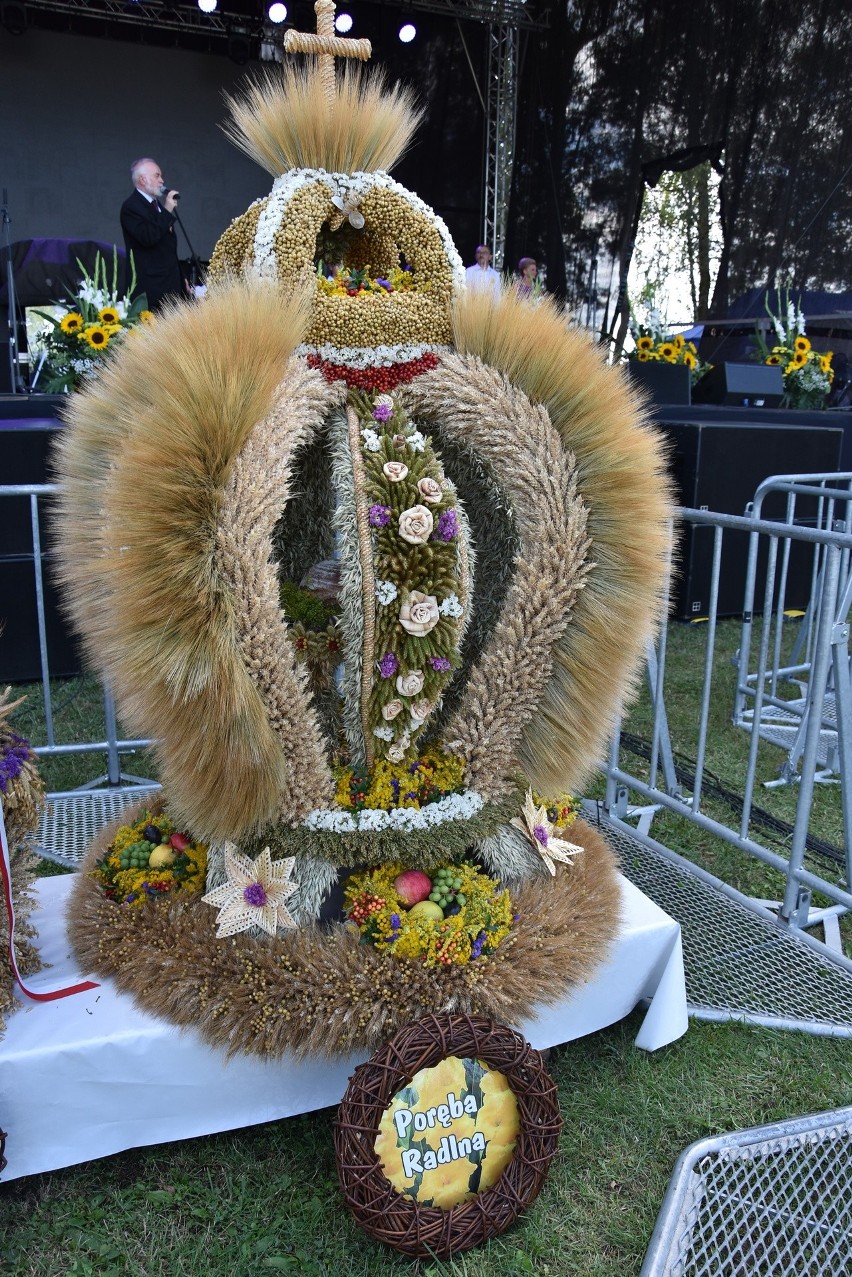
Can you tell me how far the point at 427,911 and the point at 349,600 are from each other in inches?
23.0

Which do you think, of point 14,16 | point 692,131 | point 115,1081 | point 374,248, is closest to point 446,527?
point 374,248

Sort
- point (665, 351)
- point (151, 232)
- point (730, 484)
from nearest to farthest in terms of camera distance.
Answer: point (730, 484) → point (151, 232) → point (665, 351)

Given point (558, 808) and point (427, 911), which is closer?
point (427, 911)

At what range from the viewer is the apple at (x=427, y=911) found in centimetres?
168

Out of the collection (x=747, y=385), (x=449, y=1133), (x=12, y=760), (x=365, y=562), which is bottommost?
(x=449, y=1133)

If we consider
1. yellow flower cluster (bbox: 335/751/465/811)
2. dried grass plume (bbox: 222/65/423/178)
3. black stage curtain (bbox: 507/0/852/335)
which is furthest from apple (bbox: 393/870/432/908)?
black stage curtain (bbox: 507/0/852/335)

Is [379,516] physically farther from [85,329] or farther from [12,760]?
[85,329]

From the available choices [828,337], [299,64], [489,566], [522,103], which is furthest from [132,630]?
[522,103]

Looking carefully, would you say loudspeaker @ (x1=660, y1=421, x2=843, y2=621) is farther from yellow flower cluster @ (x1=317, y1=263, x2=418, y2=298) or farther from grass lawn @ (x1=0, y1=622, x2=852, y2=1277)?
yellow flower cluster @ (x1=317, y1=263, x2=418, y2=298)

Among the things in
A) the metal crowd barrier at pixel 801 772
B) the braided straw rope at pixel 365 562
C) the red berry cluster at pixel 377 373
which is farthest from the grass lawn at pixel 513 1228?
the red berry cluster at pixel 377 373

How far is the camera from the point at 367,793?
5.67 feet

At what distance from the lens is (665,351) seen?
762cm

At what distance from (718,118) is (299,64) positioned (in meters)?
8.47

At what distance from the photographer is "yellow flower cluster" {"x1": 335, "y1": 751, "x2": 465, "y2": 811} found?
5.63 ft
